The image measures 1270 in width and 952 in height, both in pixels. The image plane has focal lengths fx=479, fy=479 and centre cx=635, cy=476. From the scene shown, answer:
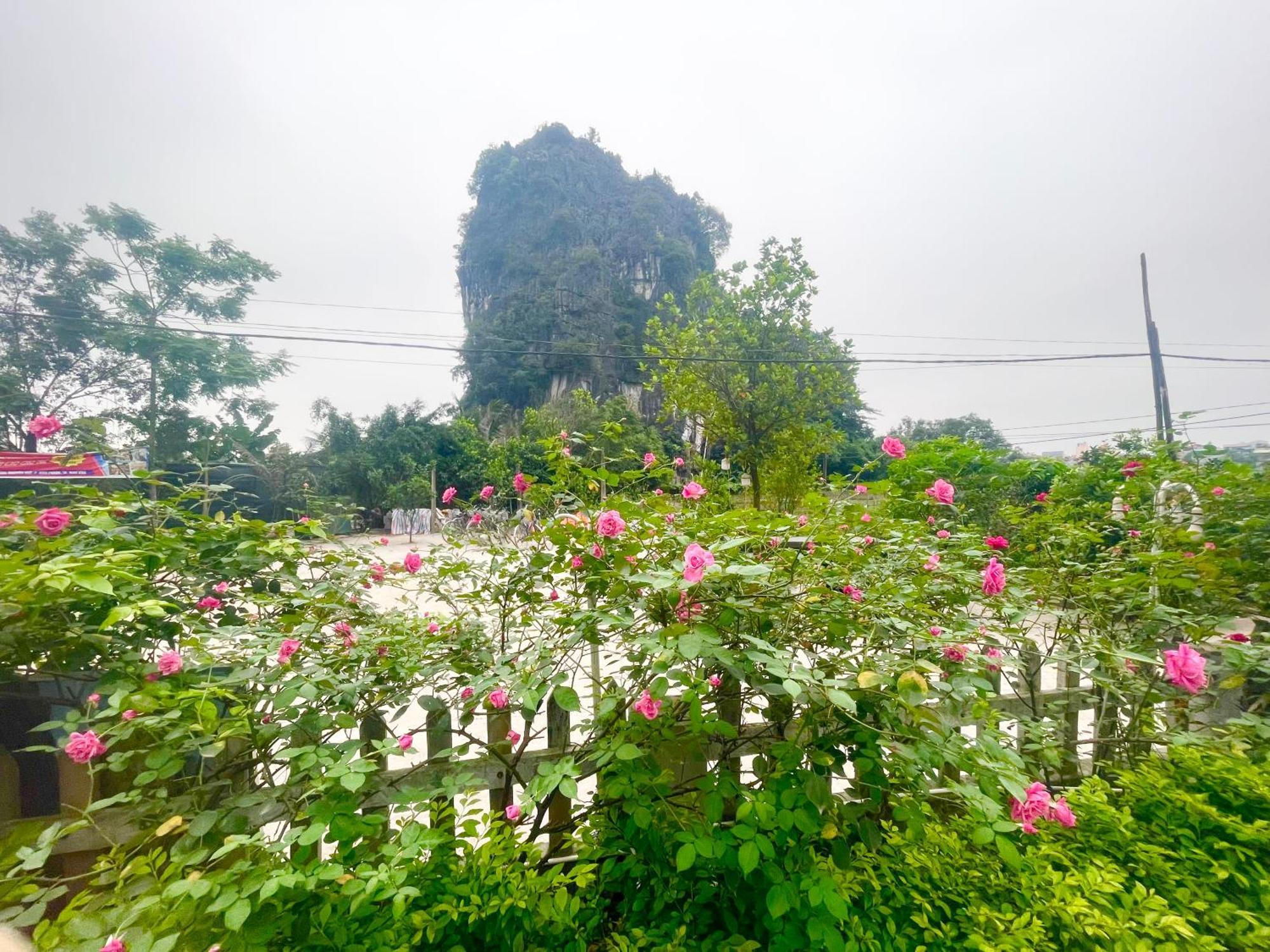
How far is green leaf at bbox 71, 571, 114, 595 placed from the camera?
64 centimetres

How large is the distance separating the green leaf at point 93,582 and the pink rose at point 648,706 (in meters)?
0.74

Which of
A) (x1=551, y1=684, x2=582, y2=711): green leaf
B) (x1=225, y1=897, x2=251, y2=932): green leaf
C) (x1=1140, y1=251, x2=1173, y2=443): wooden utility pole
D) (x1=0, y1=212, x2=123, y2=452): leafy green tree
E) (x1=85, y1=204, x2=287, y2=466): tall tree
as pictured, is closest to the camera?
(x1=225, y1=897, x2=251, y2=932): green leaf

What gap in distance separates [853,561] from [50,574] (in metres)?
1.26

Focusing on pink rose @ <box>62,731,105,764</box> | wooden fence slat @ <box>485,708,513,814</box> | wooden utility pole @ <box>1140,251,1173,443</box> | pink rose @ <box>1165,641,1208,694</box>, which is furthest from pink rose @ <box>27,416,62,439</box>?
wooden utility pole @ <box>1140,251,1173,443</box>

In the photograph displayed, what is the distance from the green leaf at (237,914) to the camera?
1.65 feet

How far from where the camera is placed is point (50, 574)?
65cm

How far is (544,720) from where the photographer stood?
117 cm

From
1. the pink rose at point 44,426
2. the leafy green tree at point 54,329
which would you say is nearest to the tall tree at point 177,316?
the leafy green tree at point 54,329

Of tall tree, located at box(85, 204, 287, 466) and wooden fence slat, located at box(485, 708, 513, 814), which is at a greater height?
tall tree, located at box(85, 204, 287, 466)

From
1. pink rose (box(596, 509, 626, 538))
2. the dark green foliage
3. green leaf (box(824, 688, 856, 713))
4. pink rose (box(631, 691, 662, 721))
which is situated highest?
the dark green foliage

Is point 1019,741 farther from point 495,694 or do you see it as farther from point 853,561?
point 495,694

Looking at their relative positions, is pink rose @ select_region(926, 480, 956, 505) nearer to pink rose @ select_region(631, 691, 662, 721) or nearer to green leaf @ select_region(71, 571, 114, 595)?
pink rose @ select_region(631, 691, 662, 721)

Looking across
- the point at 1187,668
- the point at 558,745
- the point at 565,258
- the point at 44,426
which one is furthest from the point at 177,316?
the point at 565,258

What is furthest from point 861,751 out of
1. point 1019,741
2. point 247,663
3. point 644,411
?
point 644,411
